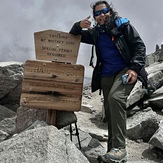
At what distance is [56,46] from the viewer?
6.15 m

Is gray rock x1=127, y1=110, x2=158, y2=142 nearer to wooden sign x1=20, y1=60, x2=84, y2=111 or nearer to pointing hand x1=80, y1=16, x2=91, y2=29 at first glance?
wooden sign x1=20, y1=60, x2=84, y2=111

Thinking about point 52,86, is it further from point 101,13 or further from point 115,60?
point 101,13

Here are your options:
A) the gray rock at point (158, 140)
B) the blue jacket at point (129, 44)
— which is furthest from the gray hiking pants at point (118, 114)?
the gray rock at point (158, 140)

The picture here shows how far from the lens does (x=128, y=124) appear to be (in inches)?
349

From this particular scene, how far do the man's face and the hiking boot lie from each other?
2892mm

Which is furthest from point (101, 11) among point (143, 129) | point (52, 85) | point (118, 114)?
point (143, 129)

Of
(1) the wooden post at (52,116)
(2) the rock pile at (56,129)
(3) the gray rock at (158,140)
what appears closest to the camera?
(2) the rock pile at (56,129)

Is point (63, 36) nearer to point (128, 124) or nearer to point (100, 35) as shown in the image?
point (100, 35)

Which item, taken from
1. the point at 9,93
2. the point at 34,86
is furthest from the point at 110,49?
the point at 9,93

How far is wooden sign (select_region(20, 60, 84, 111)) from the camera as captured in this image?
18.9 feet

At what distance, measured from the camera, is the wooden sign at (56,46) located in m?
6.09

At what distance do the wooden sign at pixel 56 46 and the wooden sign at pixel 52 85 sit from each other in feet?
0.97

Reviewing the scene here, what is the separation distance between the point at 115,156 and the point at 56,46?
2975 mm

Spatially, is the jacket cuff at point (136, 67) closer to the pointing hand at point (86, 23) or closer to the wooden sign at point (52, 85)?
the wooden sign at point (52, 85)
